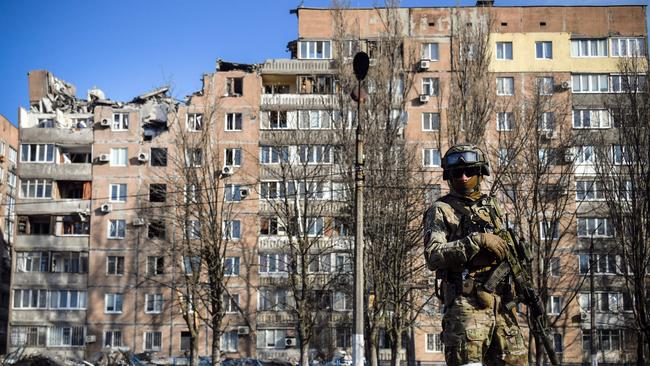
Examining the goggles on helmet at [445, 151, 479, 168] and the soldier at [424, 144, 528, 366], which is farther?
the goggles on helmet at [445, 151, 479, 168]

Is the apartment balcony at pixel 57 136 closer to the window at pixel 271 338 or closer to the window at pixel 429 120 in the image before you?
the window at pixel 271 338

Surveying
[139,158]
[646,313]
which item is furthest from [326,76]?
[646,313]

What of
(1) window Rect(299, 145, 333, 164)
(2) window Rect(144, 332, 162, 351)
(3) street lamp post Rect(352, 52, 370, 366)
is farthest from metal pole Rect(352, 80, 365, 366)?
(2) window Rect(144, 332, 162, 351)

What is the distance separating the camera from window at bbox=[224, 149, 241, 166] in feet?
192

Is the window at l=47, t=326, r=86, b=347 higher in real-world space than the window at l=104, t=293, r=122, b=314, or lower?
lower

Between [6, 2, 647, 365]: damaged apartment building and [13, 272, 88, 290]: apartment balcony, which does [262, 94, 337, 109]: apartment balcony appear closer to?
[6, 2, 647, 365]: damaged apartment building

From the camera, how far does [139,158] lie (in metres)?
57.7

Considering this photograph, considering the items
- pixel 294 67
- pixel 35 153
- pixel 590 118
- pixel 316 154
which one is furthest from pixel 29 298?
pixel 590 118

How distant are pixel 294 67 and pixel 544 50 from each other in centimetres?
1711

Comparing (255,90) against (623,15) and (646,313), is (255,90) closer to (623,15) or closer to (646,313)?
(623,15)

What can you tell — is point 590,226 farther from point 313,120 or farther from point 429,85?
point 313,120

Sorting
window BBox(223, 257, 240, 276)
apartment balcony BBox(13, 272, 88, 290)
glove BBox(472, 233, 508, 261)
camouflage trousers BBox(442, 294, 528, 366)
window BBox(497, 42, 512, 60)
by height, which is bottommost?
camouflage trousers BBox(442, 294, 528, 366)

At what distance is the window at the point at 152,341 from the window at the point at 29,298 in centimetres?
690

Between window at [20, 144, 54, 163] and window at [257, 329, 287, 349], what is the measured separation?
18251 mm
